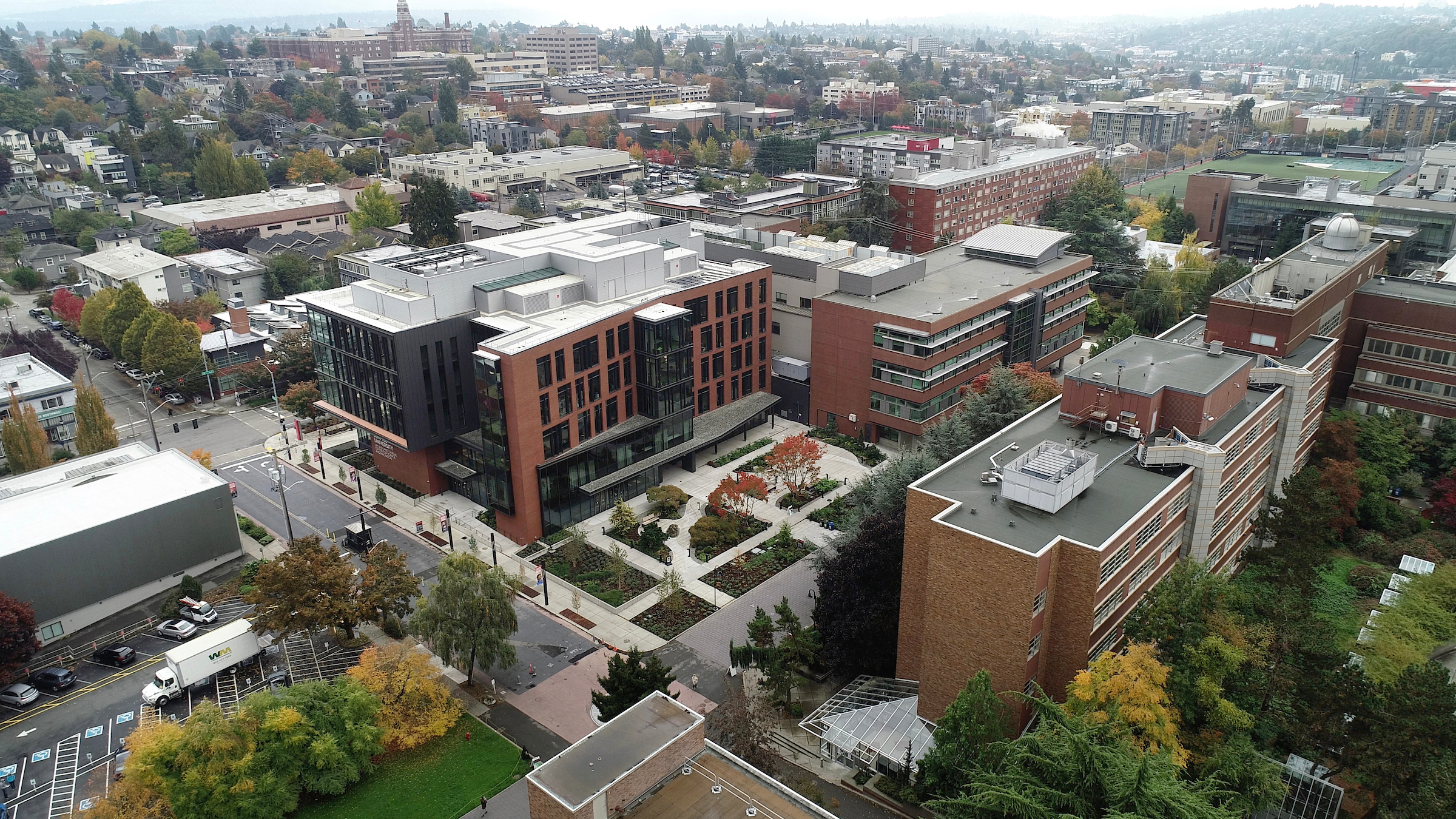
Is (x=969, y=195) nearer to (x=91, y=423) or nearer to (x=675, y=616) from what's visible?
(x=675, y=616)

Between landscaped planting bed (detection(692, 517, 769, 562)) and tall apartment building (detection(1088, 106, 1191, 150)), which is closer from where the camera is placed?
landscaped planting bed (detection(692, 517, 769, 562))

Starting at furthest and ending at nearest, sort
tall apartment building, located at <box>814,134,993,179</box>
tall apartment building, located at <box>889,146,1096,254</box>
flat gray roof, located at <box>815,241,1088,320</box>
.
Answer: tall apartment building, located at <box>814,134,993,179</box>, tall apartment building, located at <box>889,146,1096,254</box>, flat gray roof, located at <box>815,241,1088,320</box>

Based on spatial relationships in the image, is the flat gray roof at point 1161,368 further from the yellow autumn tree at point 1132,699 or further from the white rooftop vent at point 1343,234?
the white rooftop vent at point 1343,234

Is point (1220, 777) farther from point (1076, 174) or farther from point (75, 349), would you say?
point (1076, 174)

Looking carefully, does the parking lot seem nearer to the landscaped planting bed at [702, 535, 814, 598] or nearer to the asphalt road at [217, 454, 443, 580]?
the asphalt road at [217, 454, 443, 580]

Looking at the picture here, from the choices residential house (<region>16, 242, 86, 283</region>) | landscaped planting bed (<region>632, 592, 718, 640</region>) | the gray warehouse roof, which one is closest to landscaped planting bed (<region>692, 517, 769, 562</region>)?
landscaped planting bed (<region>632, 592, 718, 640</region>)

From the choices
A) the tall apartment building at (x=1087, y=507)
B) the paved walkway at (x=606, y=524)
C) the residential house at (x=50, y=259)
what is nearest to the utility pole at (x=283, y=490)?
the paved walkway at (x=606, y=524)
